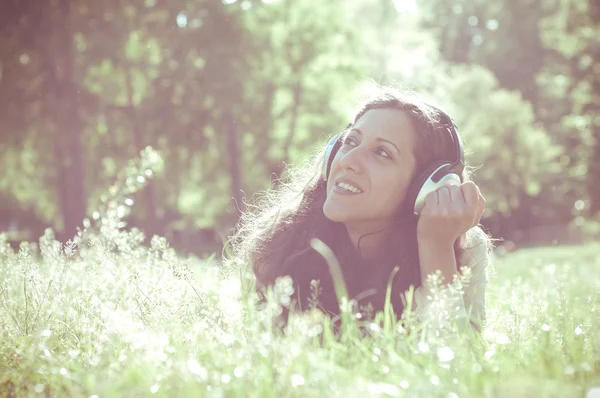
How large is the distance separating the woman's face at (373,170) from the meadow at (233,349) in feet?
2.74

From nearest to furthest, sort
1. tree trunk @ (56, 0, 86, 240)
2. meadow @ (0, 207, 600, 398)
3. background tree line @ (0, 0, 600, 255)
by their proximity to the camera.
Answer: meadow @ (0, 207, 600, 398)
tree trunk @ (56, 0, 86, 240)
background tree line @ (0, 0, 600, 255)

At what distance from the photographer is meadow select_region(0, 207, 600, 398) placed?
1963 millimetres

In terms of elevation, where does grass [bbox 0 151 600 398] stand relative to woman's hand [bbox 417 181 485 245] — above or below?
below

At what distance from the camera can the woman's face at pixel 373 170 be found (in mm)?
3752

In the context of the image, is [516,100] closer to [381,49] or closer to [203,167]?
[381,49]

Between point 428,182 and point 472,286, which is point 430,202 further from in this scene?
point 472,286

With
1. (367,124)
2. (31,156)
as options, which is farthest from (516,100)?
(367,124)

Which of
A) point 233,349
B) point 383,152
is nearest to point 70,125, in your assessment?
point 383,152

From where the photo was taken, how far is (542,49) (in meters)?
49.3

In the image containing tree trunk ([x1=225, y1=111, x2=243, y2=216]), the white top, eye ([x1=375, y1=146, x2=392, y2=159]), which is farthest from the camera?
tree trunk ([x1=225, y1=111, x2=243, y2=216])

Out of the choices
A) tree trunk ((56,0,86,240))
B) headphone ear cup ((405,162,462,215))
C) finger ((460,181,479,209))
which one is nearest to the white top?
finger ((460,181,479,209))

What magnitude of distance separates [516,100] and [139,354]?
37402mm

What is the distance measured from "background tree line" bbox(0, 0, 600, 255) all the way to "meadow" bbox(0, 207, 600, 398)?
6749mm

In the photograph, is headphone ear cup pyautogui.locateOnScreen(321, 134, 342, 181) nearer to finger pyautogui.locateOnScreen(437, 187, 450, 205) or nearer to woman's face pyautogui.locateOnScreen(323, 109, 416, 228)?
woman's face pyautogui.locateOnScreen(323, 109, 416, 228)
